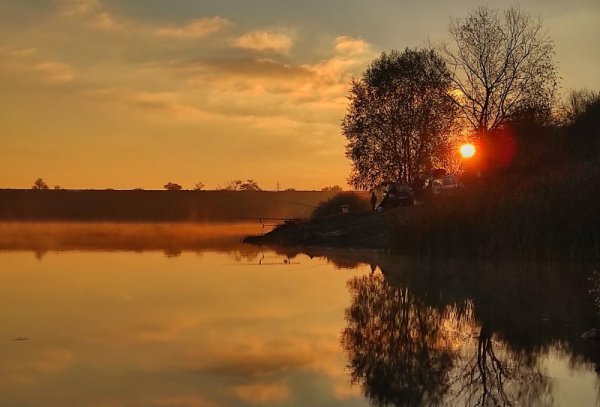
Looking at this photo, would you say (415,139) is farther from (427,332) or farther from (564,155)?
(427,332)

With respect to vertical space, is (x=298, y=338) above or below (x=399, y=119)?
below

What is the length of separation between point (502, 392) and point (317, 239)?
3659cm

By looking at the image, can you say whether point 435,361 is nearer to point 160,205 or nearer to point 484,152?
point 484,152

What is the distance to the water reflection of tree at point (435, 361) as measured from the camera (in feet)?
32.8

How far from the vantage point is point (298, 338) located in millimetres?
13727

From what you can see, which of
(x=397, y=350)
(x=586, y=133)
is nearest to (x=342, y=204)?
(x=586, y=133)

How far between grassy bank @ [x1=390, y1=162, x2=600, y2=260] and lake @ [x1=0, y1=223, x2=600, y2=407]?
11.5 feet

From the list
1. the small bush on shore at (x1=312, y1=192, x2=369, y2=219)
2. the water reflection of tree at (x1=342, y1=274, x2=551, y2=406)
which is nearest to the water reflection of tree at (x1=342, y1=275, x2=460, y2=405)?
the water reflection of tree at (x1=342, y1=274, x2=551, y2=406)

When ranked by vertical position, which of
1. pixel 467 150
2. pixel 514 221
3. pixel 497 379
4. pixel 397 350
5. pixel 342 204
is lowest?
pixel 497 379

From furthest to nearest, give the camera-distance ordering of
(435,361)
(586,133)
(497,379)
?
1. (586,133)
2. (435,361)
3. (497,379)

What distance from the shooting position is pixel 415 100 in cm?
5834

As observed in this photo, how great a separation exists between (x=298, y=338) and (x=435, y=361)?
2842 millimetres

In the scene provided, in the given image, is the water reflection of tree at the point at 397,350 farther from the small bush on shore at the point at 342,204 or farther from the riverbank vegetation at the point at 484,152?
the small bush on shore at the point at 342,204

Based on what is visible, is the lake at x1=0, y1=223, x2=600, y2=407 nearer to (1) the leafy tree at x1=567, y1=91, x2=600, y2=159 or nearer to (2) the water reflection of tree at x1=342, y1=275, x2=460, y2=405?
(2) the water reflection of tree at x1=342, y1=275, x2=460, y2=405
